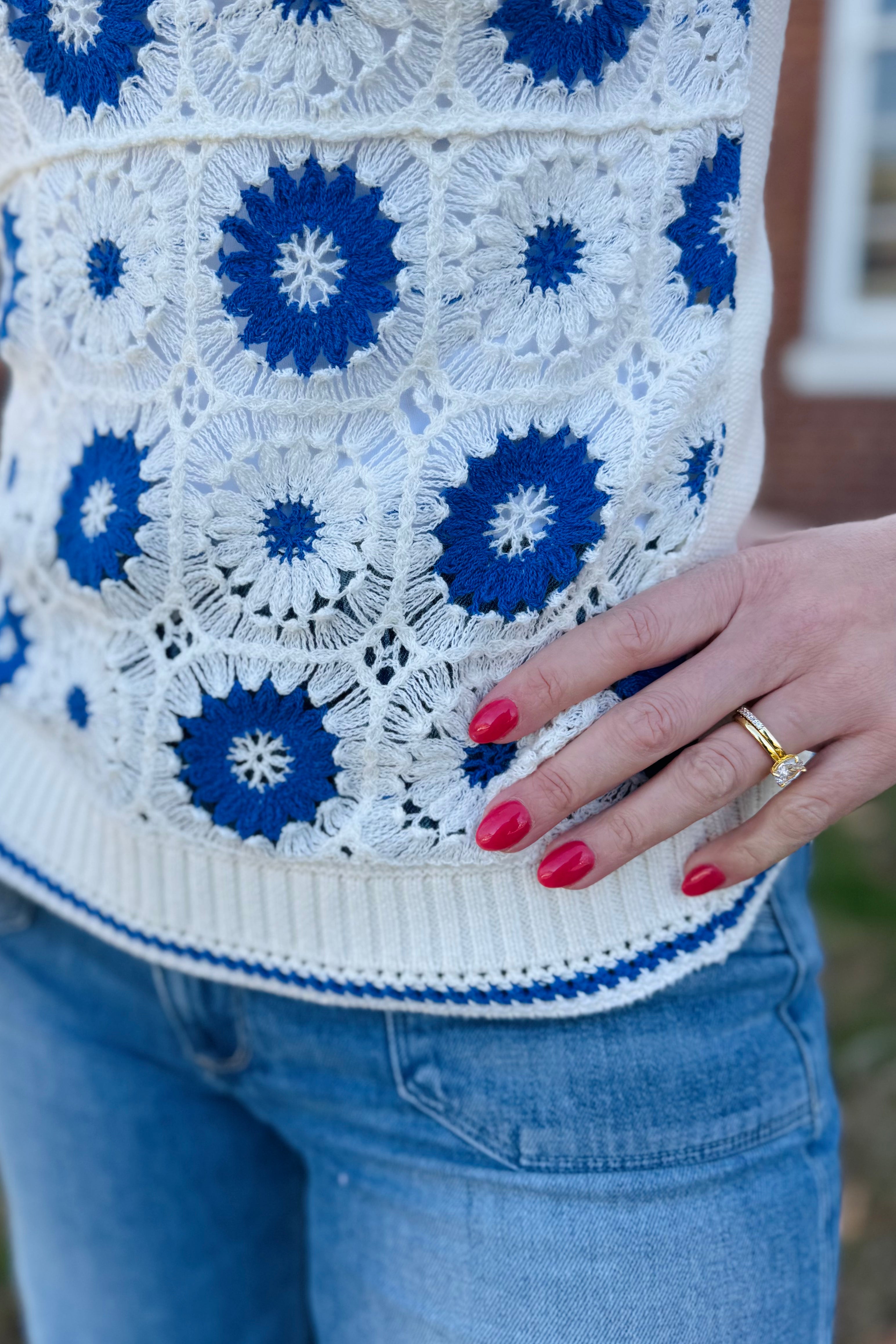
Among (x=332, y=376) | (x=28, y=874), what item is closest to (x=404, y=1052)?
(x=28, y=874)

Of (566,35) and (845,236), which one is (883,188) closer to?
(845,236)

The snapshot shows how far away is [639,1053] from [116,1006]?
1.57ft

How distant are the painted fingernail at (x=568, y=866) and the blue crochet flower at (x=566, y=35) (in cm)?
49

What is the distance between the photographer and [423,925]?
0.77 m

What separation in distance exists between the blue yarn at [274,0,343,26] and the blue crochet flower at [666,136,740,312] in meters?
0.24

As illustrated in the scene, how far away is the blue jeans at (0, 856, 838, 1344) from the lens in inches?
29.1

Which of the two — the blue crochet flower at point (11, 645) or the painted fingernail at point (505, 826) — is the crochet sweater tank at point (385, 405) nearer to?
the painted fingernail at point (505, 826)

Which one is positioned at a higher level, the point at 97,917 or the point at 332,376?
the point at 332,376

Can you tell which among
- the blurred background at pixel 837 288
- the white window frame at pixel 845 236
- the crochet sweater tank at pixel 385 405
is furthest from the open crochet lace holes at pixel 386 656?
the white window frame at pixel 845 236

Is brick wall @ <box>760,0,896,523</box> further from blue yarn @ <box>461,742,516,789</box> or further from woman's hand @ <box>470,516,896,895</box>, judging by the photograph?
blue yarn @ <box>461,742,516,789</box>

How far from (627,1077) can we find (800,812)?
0.72ft

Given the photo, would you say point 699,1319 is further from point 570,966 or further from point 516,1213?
point 570,966

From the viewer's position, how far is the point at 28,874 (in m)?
0.93

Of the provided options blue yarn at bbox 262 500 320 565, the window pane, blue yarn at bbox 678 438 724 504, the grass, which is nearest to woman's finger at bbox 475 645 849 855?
blue yarn at bbox 678 438 724 504
